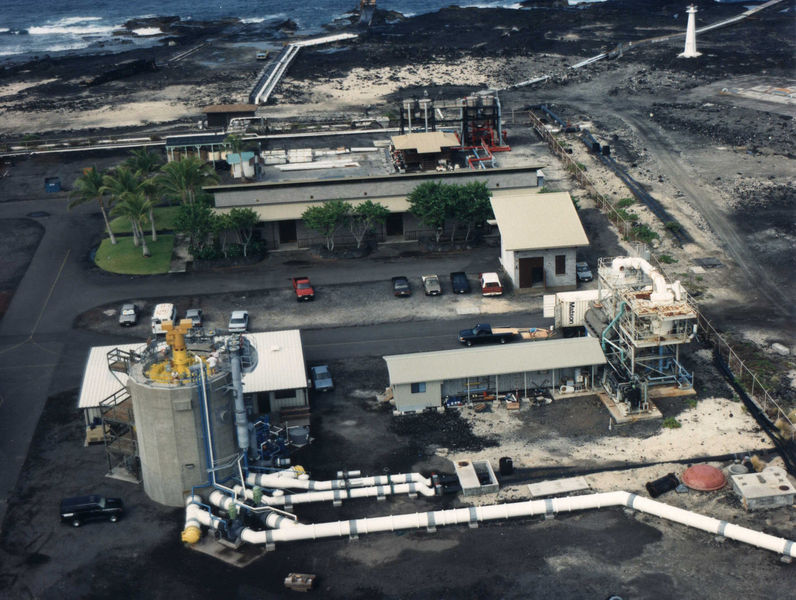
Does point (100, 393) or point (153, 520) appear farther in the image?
point (100, 393)

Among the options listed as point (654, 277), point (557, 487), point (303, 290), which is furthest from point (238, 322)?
point (654, 277)

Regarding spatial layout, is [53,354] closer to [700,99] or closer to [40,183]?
[40,183]

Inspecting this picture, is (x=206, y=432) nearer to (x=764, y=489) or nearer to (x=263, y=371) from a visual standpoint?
(x=263, y=371)

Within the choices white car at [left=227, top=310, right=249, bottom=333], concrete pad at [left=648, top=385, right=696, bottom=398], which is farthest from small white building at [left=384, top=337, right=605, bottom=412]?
white car at [left=227, top=310, right=249, bottom=333]

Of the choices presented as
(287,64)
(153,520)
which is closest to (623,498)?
(153,520)

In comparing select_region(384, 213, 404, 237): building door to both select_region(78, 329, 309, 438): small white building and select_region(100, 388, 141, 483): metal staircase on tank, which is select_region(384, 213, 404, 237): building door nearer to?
select_region(78, 329, 309, 438): small white building

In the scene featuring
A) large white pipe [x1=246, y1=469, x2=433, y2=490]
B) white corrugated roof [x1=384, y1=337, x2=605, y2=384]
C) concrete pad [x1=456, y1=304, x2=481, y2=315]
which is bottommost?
large white pipe [x1=246, y1=469, x2=433, y2=490]

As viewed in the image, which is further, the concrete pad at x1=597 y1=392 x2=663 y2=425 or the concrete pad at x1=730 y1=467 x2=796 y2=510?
the concrete pad at x1=597 y1=392 x2=663 y2=425

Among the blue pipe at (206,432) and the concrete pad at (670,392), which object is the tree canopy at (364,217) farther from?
the blue pipe at (206,432)

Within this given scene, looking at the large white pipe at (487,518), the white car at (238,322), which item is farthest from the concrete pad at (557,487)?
the white car at (238,322)
